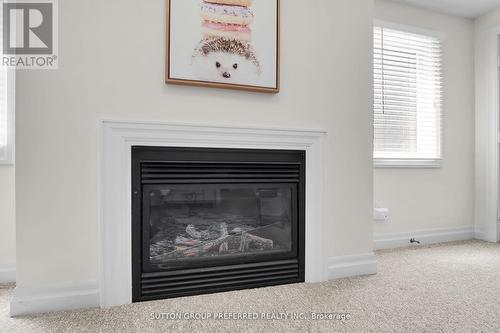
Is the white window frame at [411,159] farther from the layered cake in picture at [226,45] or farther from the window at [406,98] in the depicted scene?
the layered cake in picture at [226,45]

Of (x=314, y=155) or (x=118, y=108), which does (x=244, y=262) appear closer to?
(x=314, y=155)

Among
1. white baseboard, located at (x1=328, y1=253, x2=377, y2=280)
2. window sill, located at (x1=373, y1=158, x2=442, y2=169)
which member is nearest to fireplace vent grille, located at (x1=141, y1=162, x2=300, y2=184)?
white baseboard, located at (x1=328, y1=253, x2=377, y2=280)

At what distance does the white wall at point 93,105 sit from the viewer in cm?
163

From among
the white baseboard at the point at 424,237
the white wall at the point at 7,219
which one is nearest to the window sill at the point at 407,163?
the white baseboard at the point at 424,237

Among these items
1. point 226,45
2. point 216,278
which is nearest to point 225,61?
point 226,45

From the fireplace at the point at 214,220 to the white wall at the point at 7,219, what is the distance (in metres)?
0.93

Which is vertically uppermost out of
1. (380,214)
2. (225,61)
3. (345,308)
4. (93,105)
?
(225,61)

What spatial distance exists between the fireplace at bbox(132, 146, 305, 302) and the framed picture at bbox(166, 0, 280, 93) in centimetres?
41

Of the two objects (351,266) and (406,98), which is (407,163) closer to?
(406,98)

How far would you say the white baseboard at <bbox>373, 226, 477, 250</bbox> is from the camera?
3014 millimetres

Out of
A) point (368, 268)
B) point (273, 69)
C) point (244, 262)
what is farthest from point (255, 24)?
point (368, 268)

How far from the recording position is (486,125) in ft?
11.1

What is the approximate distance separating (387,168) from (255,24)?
1.85 m

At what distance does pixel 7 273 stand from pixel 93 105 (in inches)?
49.0
